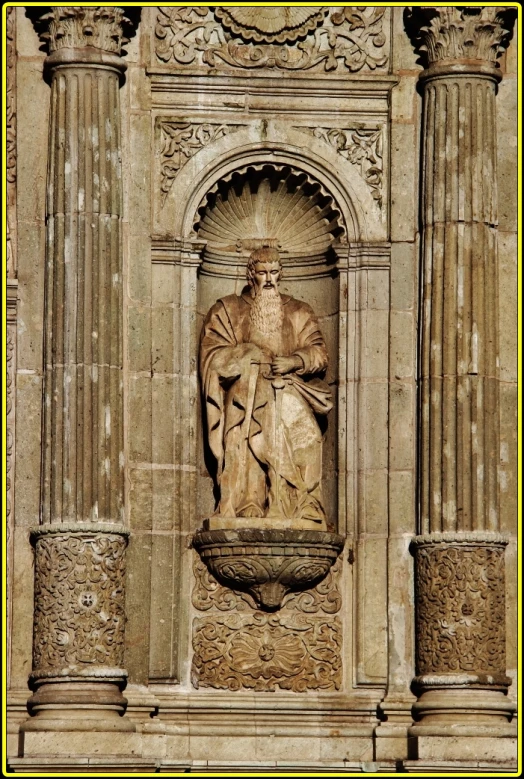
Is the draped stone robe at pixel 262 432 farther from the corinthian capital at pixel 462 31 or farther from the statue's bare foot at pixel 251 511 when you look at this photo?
the corinthian capital at pixel 462 31

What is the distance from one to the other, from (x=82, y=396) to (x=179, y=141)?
8.42ft

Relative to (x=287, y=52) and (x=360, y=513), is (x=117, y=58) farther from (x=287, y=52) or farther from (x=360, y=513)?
(x=360, y=513)

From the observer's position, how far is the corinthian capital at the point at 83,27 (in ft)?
74.3

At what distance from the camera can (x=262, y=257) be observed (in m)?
23.4

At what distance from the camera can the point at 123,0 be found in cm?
2283

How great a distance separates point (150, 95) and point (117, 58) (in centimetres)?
52

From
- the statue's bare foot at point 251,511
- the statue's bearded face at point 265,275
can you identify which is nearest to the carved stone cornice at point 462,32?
the statue's bearded face at point 265,275

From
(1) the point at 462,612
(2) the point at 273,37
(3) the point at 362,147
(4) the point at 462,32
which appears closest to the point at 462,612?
→ (1) the point at 462,612

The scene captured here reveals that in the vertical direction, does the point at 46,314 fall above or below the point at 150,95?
below

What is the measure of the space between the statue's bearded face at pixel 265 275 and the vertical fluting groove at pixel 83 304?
1.40 m

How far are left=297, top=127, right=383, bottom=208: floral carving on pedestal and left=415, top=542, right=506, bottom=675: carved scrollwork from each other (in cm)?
337

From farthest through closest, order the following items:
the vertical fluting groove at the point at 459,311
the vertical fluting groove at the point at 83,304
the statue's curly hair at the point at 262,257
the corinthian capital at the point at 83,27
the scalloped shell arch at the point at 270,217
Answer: the scalloped shell arch at the point at 270,217 → the statue's curly hair at the point at 262,257 → the corinthian capital at the point at 83,27 → the vertical fluting groove at the point at 459,311 → the vertical fluting groove at the point at 83,304

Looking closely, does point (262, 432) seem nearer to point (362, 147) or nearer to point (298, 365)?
point (298, 365)

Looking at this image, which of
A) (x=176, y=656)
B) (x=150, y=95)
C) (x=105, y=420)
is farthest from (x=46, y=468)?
(x=150, y=95)
